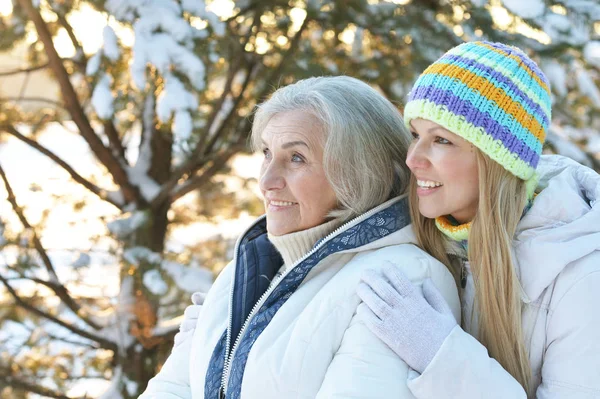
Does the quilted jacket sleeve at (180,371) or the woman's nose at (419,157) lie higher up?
the quilted jacket sleeve at (180,371)

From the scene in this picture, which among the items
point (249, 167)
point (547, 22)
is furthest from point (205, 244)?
point (547, 22)

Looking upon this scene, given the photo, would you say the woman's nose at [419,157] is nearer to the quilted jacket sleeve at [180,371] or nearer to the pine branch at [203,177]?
the quilted jacket sleeve at [180,371]

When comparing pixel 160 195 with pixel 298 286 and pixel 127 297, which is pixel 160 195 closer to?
pixel 127 297

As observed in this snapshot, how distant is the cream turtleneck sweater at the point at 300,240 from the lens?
215 centimetres

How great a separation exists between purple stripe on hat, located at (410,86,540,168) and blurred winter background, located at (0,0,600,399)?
1450mm

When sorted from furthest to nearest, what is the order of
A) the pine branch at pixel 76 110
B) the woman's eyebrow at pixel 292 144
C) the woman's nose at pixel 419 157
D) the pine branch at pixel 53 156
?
the pine branch at pixel 53 156 < the pine branch at pixel 76 110 < the woman's eyebrow at pixel 292 144 < the woman's nose at pixel 419 157

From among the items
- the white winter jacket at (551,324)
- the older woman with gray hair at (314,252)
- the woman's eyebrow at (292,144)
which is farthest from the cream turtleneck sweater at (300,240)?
the white winter jacket at (551,324)

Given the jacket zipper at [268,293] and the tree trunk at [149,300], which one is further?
the tree trunk at [149,300]

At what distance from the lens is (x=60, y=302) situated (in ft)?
13.4

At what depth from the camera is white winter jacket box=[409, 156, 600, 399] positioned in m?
1.70

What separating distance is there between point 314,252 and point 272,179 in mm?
283

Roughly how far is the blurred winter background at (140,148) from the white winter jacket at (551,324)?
1553 millimetres

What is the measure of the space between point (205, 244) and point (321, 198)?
2.41 metres

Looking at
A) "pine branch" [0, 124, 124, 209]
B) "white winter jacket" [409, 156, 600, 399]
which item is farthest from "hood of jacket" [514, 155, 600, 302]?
"pine branch" [0, 124, 124, 209]
